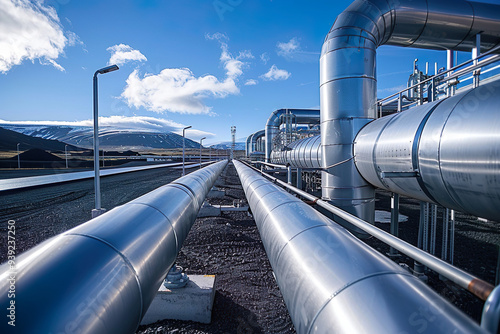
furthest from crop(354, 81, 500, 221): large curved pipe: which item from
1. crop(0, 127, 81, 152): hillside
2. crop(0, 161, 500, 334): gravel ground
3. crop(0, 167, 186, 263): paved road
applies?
crop(0, 127, 81, 152): hillside

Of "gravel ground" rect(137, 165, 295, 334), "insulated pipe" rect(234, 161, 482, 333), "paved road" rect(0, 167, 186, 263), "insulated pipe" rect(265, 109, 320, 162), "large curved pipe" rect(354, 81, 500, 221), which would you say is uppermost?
"insulated pipe" rect(265, 109, 320, 162)

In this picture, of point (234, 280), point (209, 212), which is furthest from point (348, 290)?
point (209, 212)

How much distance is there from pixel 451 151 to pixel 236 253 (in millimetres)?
4515

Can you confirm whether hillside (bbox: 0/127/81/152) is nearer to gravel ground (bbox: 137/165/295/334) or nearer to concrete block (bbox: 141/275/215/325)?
gravel ground (bbox: 137/165/295/334)

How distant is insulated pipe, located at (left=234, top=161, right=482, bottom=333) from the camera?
3.23 ft

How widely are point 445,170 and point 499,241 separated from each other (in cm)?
638

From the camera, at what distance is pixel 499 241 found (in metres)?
6.58

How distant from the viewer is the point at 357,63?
4.42m

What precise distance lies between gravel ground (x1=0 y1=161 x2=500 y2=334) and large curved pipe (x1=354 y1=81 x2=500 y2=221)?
7.94ft

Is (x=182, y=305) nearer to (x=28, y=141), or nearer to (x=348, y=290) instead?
(x=348, y=290)

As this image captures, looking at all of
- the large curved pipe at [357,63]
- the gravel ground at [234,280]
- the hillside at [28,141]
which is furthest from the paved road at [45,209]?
the hillside at [28,141]

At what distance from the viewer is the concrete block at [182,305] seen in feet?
11.9

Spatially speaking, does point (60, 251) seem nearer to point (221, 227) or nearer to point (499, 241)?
point (221, 227)

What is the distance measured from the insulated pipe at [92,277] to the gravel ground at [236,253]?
6.83 feet
